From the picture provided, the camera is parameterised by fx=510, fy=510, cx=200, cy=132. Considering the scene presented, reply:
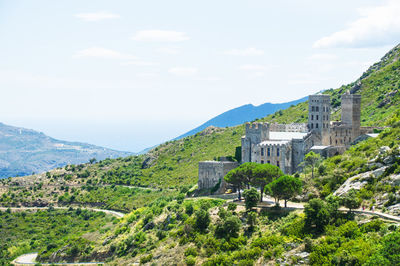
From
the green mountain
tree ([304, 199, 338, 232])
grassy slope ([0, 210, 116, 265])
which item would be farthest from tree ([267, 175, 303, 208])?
grassy slope ([0, 210, 116, 265])

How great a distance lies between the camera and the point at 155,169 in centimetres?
14475

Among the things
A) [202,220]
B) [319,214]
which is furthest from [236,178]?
[319,214]

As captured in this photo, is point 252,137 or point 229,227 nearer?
point 229,227

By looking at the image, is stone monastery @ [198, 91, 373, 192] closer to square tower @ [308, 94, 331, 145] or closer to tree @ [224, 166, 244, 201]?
square tower @ [308, 94, 331, 145]

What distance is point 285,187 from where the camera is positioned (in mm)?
64875

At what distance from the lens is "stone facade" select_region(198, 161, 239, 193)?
82.0 meters

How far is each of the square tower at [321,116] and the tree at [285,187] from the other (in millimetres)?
21765

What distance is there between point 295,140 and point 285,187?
17.1m

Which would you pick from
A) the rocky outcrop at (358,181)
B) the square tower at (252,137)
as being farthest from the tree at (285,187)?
the square tower at (252,137)

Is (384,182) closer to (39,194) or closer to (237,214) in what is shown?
(237,214)

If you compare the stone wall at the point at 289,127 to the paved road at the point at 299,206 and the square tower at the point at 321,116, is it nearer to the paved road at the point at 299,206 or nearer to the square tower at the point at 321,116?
the square tower at the point at 321,116

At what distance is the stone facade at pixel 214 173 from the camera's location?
82000mm

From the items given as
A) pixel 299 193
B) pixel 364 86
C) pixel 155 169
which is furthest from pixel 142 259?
pixel 364 86

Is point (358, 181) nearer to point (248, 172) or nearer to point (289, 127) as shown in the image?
point (248, 172)
